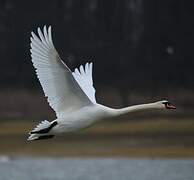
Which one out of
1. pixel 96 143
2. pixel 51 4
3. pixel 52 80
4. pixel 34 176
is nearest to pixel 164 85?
pixel 51 4

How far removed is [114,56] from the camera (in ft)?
173

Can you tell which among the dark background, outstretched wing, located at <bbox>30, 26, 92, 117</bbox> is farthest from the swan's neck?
the dark background

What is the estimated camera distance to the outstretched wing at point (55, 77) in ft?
45.2

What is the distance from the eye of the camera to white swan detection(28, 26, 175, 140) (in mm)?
13839

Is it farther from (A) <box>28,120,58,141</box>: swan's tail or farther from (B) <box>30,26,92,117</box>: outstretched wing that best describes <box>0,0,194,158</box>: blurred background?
(A) <box>28,120,58,141</box>: swan's tail

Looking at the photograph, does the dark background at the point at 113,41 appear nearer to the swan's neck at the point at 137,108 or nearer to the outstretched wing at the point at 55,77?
the swan's neck at the point at 137,108

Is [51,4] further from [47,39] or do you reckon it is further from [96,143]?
[47,39]

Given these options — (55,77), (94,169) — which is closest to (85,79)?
(55,77)

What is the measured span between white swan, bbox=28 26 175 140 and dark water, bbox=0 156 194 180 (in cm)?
896

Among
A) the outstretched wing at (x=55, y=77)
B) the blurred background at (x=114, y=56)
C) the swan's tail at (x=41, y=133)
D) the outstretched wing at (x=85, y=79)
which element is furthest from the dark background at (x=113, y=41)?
the swan's tail at (x=41, y=133)

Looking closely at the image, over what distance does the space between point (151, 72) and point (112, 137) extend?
1744cm

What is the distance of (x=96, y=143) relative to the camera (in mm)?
32125

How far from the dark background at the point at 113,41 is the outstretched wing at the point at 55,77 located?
3078cm

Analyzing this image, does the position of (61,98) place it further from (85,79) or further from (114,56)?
(114,56)
